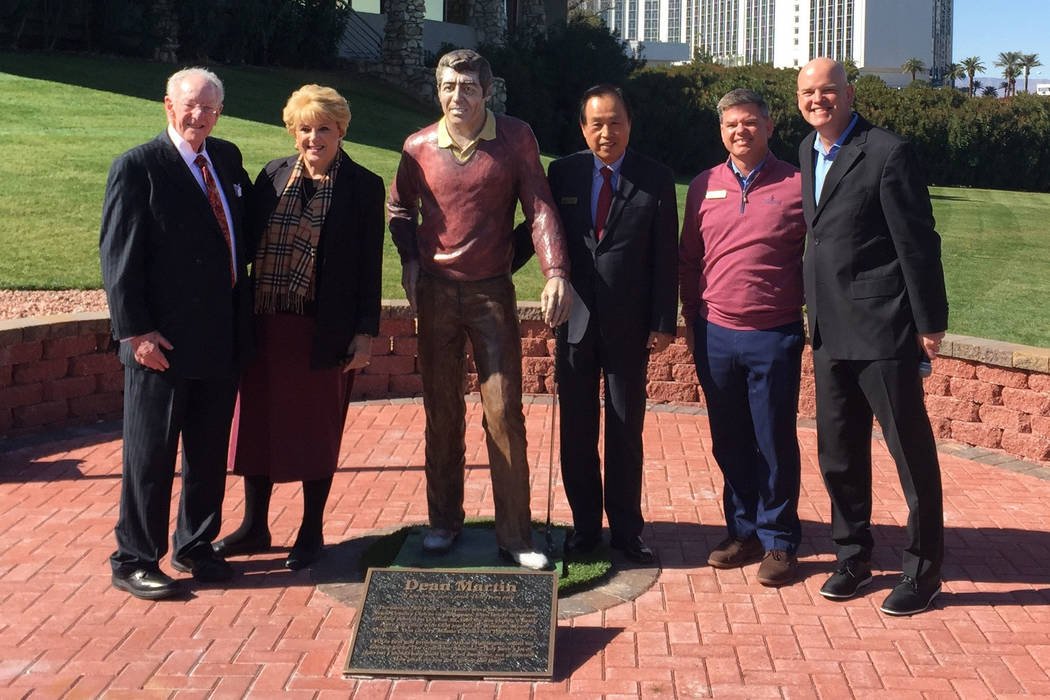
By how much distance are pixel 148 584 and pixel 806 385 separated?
15.8 feet

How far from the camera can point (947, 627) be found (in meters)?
4.75

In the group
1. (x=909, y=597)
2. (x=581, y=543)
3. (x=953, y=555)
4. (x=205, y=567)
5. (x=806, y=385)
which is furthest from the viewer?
(x=806, y=385)

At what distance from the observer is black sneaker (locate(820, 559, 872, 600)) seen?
5.03 m

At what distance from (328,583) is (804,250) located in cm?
249

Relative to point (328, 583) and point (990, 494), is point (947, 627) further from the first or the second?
point (328, 583)

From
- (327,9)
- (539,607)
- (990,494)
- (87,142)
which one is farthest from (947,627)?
(327,9)

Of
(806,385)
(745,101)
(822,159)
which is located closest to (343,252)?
(745,101)

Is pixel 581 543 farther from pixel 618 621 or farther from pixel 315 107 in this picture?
pixel 315 107

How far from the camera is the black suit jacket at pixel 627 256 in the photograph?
515 cm

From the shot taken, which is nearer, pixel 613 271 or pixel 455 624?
pixel 455 624

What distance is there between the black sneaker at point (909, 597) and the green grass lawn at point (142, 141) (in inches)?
196

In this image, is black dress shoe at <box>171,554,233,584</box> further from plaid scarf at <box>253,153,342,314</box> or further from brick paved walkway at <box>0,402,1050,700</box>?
plaid scarf at <box>253,153,342,314</box>

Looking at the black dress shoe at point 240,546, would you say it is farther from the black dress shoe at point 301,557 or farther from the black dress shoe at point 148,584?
the black dress shoe at point 148,584

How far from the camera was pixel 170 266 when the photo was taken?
4.85 metres
